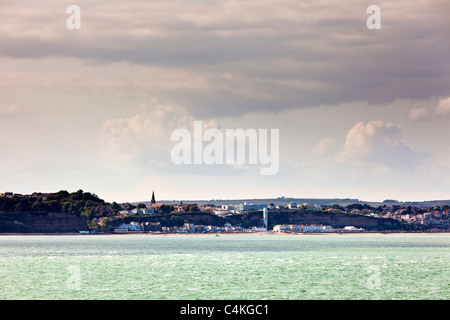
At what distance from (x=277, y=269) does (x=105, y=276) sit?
986 inches

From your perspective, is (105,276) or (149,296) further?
(105,276)

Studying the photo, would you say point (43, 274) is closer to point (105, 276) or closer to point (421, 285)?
point (105, 276)

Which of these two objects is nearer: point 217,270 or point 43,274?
point 43,274

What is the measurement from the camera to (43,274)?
97.1 metres
